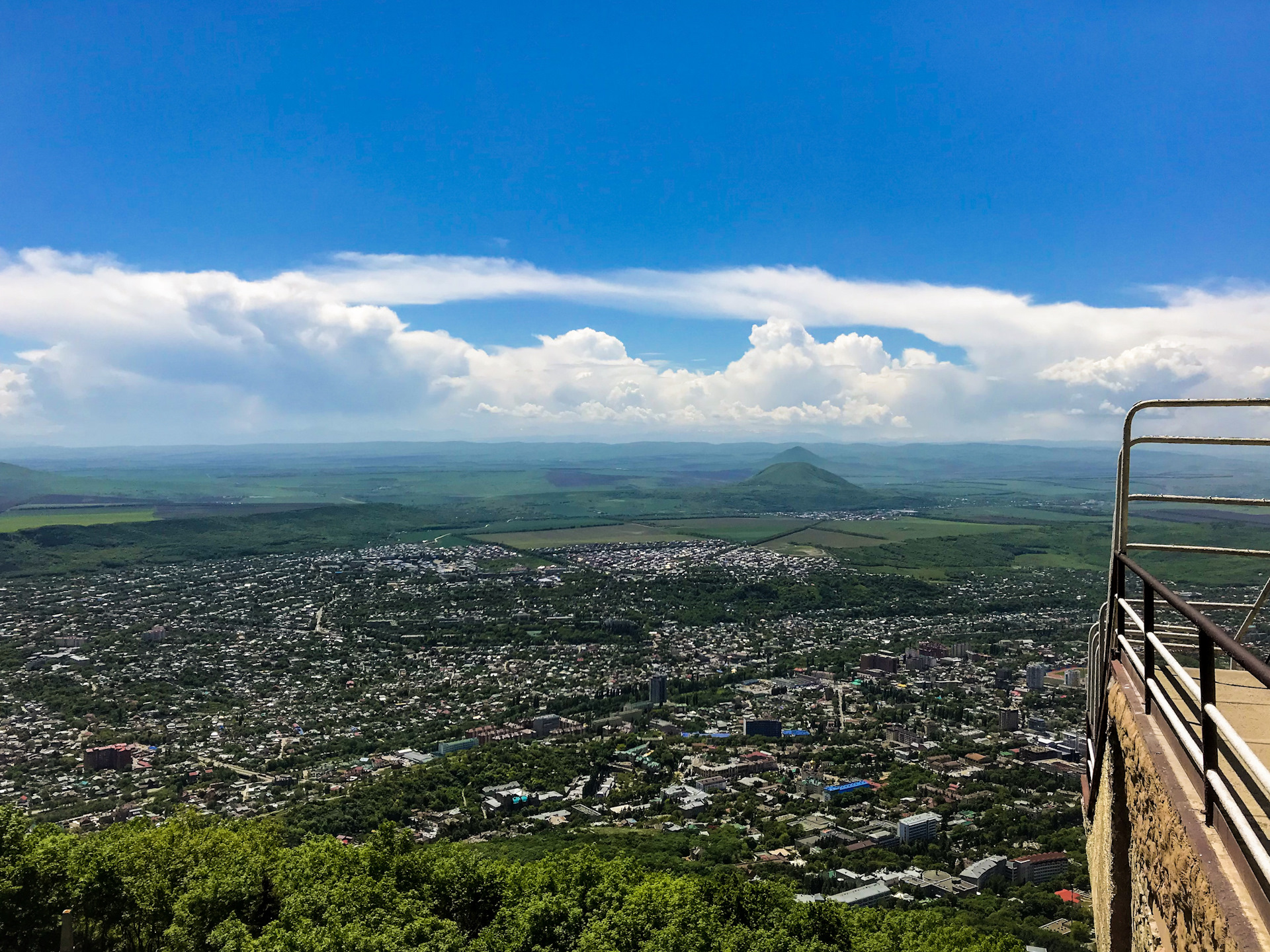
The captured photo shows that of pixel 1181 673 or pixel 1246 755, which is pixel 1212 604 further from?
pixel 1246 755

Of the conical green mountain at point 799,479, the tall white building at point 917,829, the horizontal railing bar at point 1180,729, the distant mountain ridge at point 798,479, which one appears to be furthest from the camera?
the conical green mountain at point 799,479

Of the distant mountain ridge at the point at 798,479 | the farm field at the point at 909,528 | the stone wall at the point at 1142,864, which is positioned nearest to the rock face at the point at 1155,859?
the stone wall at the point at 1142,864

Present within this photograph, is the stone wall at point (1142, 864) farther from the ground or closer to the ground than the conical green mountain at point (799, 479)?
farther from the ground

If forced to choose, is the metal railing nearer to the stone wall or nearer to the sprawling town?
the stone wall

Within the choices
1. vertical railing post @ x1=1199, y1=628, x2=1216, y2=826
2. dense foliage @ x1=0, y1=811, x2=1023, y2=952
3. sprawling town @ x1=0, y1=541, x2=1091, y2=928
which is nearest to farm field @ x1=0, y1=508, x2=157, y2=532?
sprawling town @ x1=0, y1=541, x2=1091, y2=928

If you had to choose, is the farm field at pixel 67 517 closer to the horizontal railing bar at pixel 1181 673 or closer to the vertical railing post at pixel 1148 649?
the vertical railing post at pixel 1148 649

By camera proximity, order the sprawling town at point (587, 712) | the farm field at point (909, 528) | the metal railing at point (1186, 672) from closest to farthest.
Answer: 1. the metal railing at point (1186, 672)
2. the sprawling town at point (587, 712)
3. the farm field at point (909, 528)

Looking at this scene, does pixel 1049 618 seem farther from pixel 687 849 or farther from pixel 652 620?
pixel 687 849

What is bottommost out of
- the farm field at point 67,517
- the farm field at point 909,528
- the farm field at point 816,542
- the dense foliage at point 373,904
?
the farm field at point 816,542
